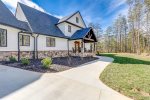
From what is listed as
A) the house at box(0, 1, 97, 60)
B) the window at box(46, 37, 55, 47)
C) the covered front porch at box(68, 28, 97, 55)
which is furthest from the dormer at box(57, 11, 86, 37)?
the window at box(46, 37, 55, 47)

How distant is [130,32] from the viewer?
1724 inches

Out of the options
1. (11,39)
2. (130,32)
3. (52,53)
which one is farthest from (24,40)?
(130,32)

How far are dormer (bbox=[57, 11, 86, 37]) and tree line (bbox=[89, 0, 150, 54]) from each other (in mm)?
15268

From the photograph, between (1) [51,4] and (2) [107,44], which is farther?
(2) [107,44]

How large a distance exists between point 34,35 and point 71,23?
857 cm

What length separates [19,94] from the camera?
15.3 ft

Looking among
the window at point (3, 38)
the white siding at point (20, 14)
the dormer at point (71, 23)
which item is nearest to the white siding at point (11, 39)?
the window at point (3, 38)

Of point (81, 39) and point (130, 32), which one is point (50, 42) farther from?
point (130, 32)

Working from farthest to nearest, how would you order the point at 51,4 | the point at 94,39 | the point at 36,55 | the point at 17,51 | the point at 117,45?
1. the point at 117,45
2. the point at 94,39
3. the point at 51,4
4. the point at 36,55
5. the point at 17,51

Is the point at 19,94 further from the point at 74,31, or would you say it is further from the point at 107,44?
the point at 107,44

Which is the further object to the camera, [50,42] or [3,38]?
[50,42]

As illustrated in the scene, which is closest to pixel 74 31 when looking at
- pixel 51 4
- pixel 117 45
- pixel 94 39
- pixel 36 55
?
pixel 94 39

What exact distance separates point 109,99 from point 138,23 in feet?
112

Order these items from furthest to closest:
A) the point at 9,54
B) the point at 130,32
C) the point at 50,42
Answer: the point at 130,32
the point at 50,42
the point at 9,54
